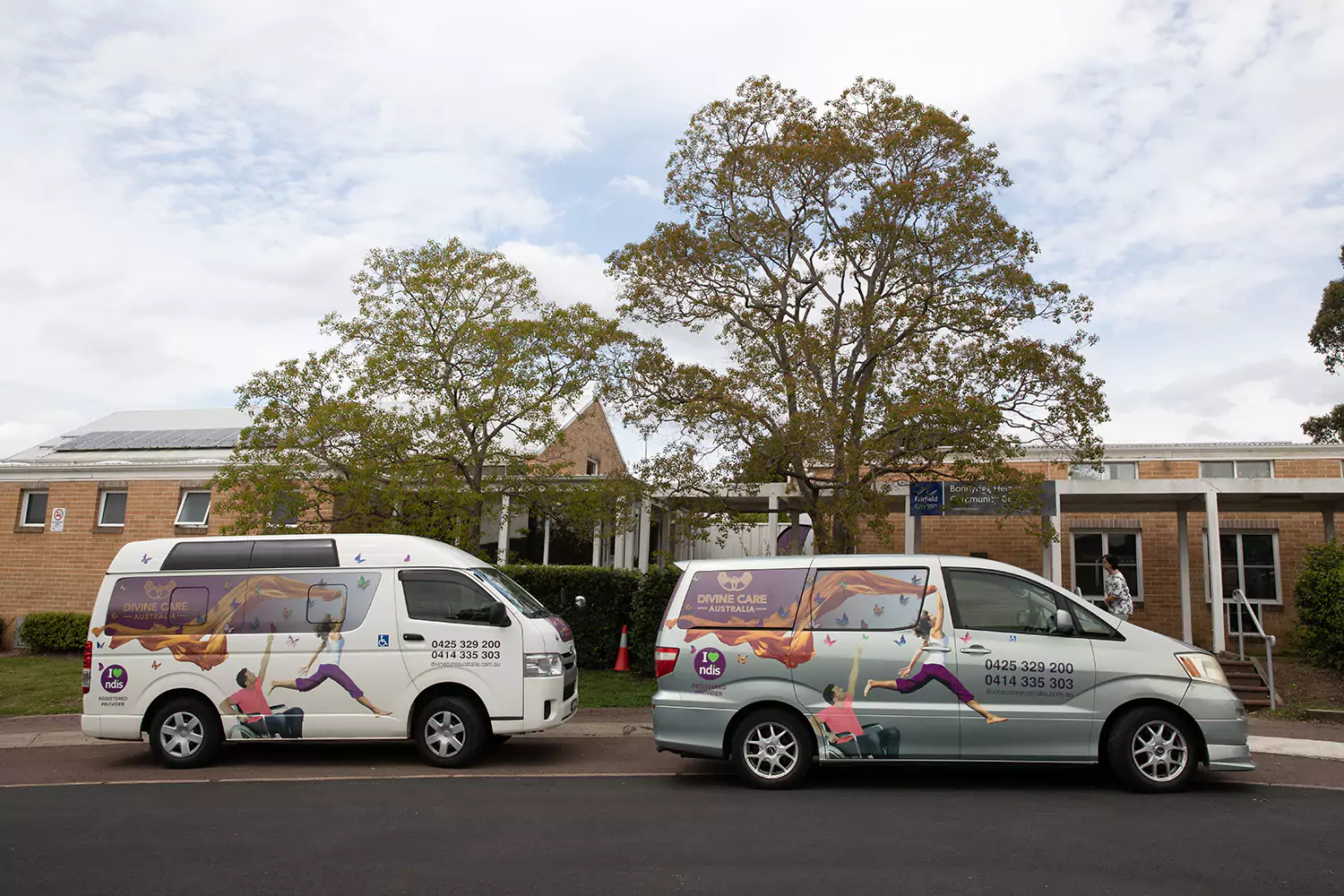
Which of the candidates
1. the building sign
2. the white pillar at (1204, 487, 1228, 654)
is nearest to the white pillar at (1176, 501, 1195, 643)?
the white pillar at (1204, 487, 1228, 654)

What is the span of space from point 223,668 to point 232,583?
81 centimetres

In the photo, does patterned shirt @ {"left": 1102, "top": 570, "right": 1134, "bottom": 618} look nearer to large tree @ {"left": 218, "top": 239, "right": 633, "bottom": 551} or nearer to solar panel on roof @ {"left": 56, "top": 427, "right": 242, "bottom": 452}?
large tree @ {"left": 218, "top": 239, "right": 633, "bottom": 551}

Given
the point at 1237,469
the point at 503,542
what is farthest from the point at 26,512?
the point at 1237,469

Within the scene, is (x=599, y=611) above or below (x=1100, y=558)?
below

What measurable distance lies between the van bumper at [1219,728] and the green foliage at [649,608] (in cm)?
806

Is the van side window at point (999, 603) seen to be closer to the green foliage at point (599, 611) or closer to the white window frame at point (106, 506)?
the green foliage at point (599, 611)

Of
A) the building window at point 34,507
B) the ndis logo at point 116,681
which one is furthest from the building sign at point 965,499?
the building window at point 34,507

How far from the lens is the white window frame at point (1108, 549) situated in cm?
1992

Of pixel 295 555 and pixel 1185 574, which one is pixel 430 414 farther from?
pixel 1185 574

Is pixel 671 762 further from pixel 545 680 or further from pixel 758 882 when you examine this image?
pixel 758 882

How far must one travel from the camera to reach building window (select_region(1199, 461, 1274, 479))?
20.9 metres

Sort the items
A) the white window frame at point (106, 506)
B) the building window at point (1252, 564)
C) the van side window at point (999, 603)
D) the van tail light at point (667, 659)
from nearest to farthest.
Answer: the van side window at point (999, 603), the van tail light at point (667, 659), the building window at point (1252, 564), the white window frame at point (106, 506)

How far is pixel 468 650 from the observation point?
9.09m

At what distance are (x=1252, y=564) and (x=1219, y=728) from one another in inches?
568
